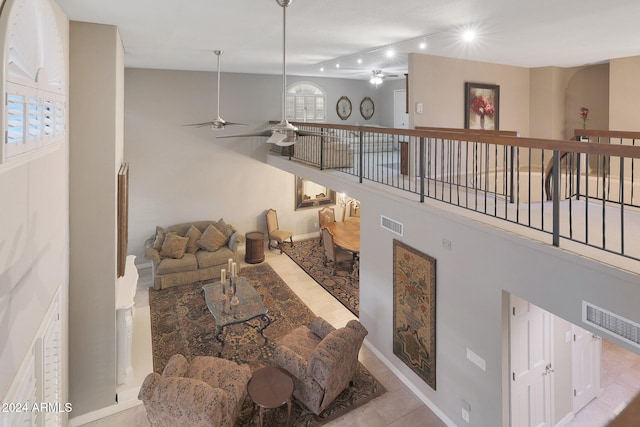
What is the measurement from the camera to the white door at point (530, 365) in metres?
3.78

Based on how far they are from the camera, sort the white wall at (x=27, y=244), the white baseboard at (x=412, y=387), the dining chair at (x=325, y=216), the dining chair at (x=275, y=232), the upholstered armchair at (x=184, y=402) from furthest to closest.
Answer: the dining chair at (x=325, y=216), the dining chair at (x=275, y=232), the white baseboard at (x=412, y=387), the upholstered armchair at (x=184, y=402), the white wall at (x=27, y=244)

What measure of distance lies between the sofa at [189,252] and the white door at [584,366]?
654 centimetres

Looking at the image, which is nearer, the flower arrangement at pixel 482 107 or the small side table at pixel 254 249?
the flower arrangement at pixel 482 107

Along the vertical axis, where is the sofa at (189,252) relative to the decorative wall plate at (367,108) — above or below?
below

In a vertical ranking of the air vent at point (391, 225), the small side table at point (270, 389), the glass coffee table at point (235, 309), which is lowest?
the small side table at point (270, 389)

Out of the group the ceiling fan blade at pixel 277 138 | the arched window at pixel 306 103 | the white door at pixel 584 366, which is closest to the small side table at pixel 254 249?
the arched window at pixel 306 103

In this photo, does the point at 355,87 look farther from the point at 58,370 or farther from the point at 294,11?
the point at 58,370

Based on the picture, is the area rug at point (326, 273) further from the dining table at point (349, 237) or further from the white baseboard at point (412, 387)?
the white baseboard at point (412, 387)

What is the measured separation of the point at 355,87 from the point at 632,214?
331 inches

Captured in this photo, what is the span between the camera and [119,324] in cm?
477

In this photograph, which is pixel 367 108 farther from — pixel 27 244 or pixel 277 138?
pixel 27 244

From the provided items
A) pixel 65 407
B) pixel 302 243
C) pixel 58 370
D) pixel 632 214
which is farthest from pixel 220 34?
pixel 302 243

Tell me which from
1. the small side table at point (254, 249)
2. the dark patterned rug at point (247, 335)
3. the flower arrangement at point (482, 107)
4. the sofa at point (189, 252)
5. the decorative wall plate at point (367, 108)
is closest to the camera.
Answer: the dark patterned rug at point (247, 335)

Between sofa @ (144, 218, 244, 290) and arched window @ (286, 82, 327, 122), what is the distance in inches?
148
